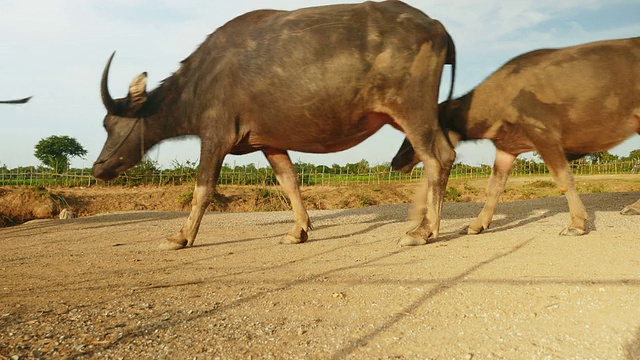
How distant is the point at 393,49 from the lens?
220 inches

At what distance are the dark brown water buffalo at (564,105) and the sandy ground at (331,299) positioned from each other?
41.8 inches

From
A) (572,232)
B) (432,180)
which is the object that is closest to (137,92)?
(432,180)

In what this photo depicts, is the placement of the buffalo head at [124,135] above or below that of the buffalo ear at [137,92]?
below

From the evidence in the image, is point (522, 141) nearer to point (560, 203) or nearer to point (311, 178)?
point (560, 203)

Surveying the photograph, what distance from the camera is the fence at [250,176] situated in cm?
2119

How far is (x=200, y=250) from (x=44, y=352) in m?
3.40

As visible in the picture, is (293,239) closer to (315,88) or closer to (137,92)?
(315,88)

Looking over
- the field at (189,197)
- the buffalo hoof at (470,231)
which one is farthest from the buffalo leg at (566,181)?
the field at (189,197)

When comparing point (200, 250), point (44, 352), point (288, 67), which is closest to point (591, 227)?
point (288, 67)

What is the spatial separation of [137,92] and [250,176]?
1712cm

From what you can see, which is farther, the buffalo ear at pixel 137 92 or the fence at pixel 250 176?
the fence at pixel 250 176

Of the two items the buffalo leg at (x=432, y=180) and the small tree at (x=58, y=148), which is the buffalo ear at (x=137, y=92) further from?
the small tree at (x=58, y=148)

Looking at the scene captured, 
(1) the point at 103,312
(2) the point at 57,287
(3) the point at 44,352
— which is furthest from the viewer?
(2) the point at 57,287

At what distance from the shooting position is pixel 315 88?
18.5 ft
